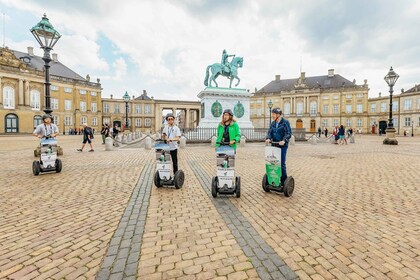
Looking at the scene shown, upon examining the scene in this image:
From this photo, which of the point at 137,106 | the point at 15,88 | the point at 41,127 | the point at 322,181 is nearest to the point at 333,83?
the point at 137,106

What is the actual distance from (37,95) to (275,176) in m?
57.1

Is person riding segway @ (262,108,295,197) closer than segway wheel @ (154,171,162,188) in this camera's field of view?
Yes

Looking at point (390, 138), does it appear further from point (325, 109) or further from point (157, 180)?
point (325, 109)

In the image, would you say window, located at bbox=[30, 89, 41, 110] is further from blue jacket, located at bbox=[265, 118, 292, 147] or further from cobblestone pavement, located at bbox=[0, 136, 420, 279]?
blue jacket, located at bbox=[265, 118, 292, 147]

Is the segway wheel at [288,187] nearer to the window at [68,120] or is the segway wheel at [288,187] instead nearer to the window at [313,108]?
the window at [313,108]

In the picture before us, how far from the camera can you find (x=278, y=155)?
4.89 metres

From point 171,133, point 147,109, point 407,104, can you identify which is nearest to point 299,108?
point 407,104

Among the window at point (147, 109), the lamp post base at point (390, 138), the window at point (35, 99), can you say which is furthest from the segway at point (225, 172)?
the window at point (147, 109)

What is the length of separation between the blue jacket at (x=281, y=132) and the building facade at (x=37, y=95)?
178ft

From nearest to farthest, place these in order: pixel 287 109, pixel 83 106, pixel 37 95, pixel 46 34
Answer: pixel 46 34 → pixel 37 95 → pixel 83 106 → pixel 287 109

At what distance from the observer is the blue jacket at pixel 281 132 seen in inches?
190

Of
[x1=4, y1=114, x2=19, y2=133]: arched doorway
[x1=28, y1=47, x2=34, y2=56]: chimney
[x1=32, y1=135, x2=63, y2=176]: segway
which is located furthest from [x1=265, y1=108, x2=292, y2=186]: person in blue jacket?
[x1=28, y1=47, x2=34, y2=56]: chimney

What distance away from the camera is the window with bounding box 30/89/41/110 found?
4572 centimetres

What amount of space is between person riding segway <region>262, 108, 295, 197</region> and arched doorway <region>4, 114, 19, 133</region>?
5493 cm
